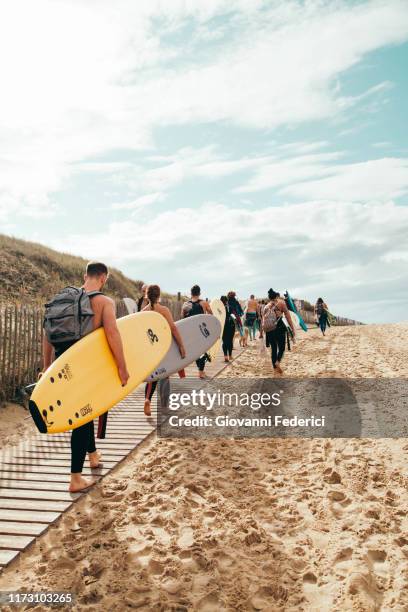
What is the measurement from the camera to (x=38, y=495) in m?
4.19

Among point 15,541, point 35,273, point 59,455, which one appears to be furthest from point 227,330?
point 35,273

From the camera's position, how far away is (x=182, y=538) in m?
3.52

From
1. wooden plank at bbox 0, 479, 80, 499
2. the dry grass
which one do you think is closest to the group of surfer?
wooden plank at bbox 0, 479, 80, 499

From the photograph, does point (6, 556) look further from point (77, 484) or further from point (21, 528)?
point (77, 484)

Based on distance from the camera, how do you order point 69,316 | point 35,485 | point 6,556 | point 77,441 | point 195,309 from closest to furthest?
point 6,556 < point 69,316 < point 77,441 < point 35,485 < point 195,309

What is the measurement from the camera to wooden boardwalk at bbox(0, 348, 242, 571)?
3.61 metres

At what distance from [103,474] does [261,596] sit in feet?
7.08

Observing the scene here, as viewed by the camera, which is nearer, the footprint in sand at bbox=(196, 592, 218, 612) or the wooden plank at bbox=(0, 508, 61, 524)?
the footprint in sand at bbox=(196, 592, 218, 612)

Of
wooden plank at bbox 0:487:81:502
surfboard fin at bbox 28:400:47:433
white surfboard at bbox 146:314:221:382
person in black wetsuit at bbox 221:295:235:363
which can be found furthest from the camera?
person in black wetsuit at bbox 221:295:235:363

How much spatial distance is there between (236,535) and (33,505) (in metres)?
1.67

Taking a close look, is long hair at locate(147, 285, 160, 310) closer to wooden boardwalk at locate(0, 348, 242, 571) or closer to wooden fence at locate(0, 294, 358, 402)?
wooden boardwalk at locate(0, 348, 242, 571)

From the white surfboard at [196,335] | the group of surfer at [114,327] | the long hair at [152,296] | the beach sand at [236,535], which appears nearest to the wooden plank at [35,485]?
the group of surfer at [114,327]

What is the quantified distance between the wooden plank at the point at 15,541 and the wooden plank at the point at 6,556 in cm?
4

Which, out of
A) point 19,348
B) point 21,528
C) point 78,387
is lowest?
point 21,528
